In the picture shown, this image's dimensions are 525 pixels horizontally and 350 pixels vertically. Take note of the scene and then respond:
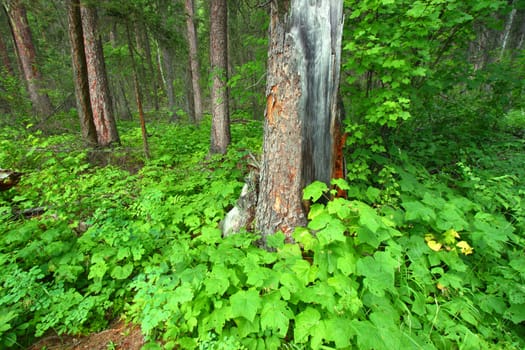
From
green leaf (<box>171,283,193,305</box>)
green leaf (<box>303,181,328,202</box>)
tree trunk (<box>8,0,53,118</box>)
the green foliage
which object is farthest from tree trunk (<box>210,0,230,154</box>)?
tree trunk (<box>8,0,53,118</box>)

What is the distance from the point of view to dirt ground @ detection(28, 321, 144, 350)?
2074mm

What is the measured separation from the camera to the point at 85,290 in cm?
251

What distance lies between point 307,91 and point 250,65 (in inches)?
103

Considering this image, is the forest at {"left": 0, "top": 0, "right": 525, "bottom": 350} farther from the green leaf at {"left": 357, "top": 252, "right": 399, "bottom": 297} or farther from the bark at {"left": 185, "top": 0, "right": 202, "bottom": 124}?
the bark at {"left": 185, "top": 0, "right": 202, "bottom": 124}

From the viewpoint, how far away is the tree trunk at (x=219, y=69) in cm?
→ 545

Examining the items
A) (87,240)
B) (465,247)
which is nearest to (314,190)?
(465,247)

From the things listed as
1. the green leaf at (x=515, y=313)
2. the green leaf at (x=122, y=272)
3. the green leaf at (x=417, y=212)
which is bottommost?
the green leaf at (x=515, y=313)

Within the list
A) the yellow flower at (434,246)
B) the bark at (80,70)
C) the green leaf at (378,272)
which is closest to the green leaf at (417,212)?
the yellow flower at (434,246)

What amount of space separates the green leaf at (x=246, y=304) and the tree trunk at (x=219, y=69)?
4.16 meters

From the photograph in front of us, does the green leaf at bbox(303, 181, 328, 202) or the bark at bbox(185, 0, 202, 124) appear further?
the bark at bbox(185, 0, 202, 124)

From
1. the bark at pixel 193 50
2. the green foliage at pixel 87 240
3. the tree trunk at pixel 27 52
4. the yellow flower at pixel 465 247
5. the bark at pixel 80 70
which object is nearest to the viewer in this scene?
the green foliage at pixel 87 240

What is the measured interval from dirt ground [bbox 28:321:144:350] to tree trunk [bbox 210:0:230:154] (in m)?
4.22

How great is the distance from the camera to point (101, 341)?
2129 millimetres

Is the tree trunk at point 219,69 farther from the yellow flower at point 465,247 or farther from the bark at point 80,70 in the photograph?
the yellow flower at point 465,247
